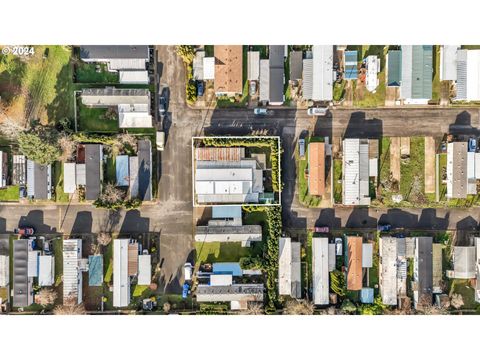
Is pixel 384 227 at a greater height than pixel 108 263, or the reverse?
pixel 384 227

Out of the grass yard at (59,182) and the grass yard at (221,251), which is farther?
the grass yard at (221,251)

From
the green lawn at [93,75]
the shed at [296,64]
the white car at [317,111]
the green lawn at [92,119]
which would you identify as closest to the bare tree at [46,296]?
the green lawn at [92,119]

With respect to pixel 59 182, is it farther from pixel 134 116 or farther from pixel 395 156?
pixel 395 156

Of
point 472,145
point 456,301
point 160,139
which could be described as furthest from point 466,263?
point 160,139

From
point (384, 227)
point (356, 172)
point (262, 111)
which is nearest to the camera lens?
point (356, 172)

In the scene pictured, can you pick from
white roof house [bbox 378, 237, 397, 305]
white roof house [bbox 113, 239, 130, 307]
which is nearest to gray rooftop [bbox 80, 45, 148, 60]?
white roof house [bbox 113, 239, 130, 307]

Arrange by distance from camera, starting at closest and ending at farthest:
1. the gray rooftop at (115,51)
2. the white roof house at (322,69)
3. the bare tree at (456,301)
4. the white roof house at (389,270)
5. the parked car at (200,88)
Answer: the gray rooftop at (115,51), the white roof house at (322,69), the bare tree at (456,301), the white roof house at (389,270), the parked car at (200,88)

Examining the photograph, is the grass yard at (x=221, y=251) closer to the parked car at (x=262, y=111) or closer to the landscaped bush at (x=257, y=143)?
the landscaped bush at (x=257, y=143)
